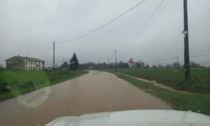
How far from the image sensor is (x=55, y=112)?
1252 cm

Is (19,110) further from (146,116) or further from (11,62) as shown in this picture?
(11,62)

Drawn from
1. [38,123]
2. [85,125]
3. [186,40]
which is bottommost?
[38,123]

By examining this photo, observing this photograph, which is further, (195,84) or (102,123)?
(195,84)

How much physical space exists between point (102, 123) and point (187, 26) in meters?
23.1

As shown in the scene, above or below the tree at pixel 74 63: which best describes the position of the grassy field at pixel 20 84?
below

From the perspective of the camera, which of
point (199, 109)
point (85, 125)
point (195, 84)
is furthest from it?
point (195, 84)

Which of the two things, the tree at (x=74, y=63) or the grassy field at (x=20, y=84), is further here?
the tree at (x=74, y=63)

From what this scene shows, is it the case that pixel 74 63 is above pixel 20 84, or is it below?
above

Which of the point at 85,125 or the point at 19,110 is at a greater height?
the point at 85,125

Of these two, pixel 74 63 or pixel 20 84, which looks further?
pixel 74 63

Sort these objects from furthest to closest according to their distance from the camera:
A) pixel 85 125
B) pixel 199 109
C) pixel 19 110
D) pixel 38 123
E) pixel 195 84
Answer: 1. pixel 195 84
2. pixel 19 110
3. pixel 199 109
4. pixel 38 123
5. pixel 85 125

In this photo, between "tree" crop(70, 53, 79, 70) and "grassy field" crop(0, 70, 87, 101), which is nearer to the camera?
"grassy field" crop(0, 70, 87, 101)

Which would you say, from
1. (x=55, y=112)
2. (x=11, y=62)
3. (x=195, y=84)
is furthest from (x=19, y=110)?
(x=11, y=62)

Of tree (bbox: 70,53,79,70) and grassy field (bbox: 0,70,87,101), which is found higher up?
tree (bbox: 70,53,79,70)
